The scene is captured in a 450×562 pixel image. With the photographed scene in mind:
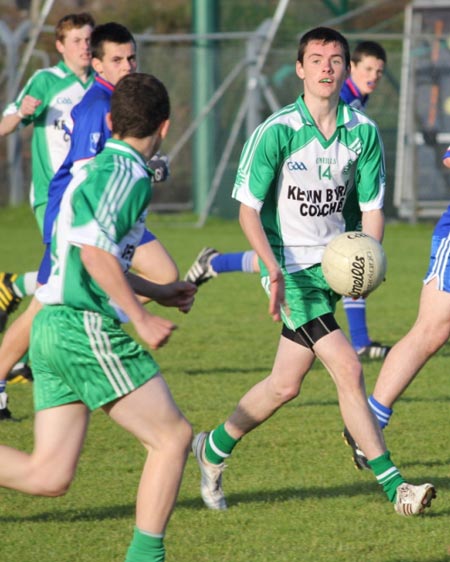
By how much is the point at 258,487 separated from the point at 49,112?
3698 mm

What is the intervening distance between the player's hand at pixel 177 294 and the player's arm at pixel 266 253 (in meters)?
0.69

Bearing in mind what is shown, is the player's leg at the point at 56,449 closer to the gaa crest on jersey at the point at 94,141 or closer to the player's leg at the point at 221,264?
the gaa crest on jersey at the point at 94,141

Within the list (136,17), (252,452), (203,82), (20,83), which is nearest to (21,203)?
(20,83)

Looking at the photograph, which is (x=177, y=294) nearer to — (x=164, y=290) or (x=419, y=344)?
(x=164, y=290)

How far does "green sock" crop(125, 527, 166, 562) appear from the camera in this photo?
167 inches

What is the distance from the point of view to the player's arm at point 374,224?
18.7ft

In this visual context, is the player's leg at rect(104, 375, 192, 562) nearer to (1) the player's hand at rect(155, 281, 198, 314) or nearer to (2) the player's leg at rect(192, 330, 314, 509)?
(1) the player's hand at rect(155, 281, 198, 314)

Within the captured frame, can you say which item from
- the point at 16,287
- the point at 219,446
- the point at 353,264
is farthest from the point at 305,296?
the point at 16,287

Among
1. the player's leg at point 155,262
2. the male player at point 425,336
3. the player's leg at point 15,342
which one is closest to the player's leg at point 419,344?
the male player at point 425,336

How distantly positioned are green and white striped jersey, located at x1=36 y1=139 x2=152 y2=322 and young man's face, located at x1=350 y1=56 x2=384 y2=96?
4977 mm

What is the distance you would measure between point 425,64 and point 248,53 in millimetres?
2766

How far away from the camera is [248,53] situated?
19.2m

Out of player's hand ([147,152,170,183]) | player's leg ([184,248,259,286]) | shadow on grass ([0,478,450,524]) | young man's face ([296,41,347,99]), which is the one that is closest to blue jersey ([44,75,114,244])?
player's hand ([147,152,170,183])

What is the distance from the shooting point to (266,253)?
5328 mm
